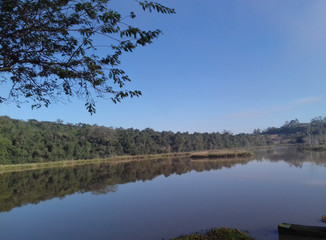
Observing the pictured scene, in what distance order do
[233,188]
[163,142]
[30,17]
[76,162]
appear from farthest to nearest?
[163,142] < [76,162] < [233,188] < [30,17]

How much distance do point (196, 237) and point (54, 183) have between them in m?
15.3

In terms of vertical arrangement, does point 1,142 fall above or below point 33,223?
above

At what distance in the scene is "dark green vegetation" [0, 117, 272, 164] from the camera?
33.4 meters

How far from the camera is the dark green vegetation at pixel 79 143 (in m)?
33.4

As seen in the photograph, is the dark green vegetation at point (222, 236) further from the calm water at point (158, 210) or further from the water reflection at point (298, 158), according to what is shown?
the water reflection at point (298, 158)

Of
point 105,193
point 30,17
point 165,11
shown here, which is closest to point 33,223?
point 105,193

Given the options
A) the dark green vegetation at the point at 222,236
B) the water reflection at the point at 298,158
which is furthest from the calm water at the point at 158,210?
the water reflection at the point at 298,158

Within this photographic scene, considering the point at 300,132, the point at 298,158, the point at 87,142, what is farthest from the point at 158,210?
the point at 300,132

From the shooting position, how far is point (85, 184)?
17.3 m

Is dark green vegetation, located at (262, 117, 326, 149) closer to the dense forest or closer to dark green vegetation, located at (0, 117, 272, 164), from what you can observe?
the dense forest

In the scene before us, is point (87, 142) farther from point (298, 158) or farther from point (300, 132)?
point (300, 132)

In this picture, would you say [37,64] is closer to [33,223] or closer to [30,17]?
[30,17]

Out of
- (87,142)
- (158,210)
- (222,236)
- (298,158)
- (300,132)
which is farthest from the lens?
(300,132)

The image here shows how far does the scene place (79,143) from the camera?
139 ft
